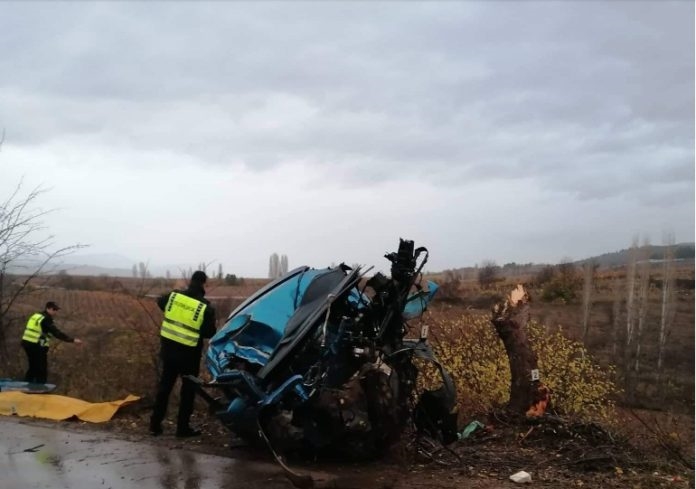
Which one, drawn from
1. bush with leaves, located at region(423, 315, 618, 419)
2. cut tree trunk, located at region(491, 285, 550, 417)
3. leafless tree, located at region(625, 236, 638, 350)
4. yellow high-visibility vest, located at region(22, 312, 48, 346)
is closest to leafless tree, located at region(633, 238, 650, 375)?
leafless tree, located at region(625, 236, 638, 350)

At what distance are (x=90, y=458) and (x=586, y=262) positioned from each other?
Answer: 32.2 m

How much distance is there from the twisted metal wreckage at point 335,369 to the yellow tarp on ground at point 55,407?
2.62 metres

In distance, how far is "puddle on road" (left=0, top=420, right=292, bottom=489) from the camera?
565 cm

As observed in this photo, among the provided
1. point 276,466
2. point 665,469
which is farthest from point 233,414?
point 665,469

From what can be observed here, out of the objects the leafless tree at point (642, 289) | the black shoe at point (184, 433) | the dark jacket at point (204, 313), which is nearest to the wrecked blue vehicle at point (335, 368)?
the dark jacket at point (204, 313)

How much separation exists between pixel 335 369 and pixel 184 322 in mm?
2314

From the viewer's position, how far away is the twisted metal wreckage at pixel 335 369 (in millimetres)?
5594

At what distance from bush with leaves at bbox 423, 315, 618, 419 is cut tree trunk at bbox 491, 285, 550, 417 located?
1.06 meters

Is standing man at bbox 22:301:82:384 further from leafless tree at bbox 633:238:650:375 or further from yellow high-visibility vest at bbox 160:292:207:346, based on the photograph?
leafless tree at bbox 633:238:650:375

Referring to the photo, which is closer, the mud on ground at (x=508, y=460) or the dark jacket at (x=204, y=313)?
the mud on ground at (x=508, y=460)

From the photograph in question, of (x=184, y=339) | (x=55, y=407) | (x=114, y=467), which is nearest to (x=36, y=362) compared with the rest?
(x=55, y=407)

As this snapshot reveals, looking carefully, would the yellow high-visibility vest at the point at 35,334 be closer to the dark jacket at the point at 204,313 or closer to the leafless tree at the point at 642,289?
the dark jacket at the point at 204,313

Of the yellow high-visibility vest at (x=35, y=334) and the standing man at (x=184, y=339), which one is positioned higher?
the standing man at (x=184, y=339)

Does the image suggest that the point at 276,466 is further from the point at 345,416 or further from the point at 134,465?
the point at 134,465
